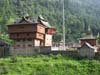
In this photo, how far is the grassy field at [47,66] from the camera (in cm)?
4966

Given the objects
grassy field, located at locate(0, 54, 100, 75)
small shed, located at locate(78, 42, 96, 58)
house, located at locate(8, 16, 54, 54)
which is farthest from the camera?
house, located at locate(8, 16, 54, 54)

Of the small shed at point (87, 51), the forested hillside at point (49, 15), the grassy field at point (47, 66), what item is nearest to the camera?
the grassy field at point (47, 66)

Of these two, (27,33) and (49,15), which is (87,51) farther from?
(49,15)

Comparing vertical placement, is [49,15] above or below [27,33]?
above

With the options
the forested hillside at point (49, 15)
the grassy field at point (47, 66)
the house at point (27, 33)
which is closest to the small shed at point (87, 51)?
the grassy field at point (47, 66)

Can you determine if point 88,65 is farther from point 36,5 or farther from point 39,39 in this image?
point 36,5

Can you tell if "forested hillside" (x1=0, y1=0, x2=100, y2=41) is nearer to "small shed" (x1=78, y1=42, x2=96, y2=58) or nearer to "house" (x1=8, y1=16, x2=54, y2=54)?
"house" (x1=8, y1=16, x2=54, y2=54)

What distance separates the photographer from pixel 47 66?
51.0m

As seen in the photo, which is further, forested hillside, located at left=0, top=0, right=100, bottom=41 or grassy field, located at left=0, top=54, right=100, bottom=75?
forested hillside, located at left=0, top=0, right=100, bottom=41

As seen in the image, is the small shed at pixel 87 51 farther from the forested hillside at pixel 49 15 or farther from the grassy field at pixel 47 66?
the forested hillside at pixel 49 15

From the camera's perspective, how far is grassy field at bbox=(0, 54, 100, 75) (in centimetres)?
4966

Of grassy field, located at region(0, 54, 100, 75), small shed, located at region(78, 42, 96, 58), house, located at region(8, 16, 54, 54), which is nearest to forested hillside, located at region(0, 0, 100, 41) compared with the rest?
house, located at region(8, 16, 54, 54)

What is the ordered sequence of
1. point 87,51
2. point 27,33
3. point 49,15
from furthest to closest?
1. point 49,15
2. point 27,33
3. point 87,51

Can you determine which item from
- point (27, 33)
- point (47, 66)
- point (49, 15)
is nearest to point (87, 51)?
point (47, 66)
